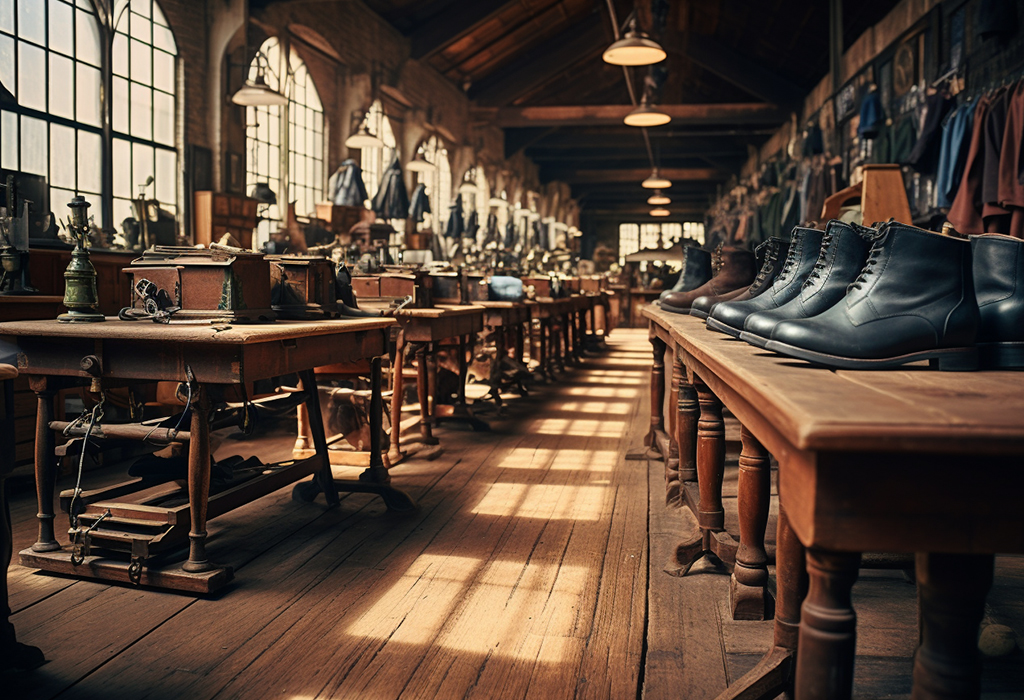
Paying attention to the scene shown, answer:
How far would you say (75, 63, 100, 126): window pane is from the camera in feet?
20.3

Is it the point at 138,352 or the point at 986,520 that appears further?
the point at 138,352

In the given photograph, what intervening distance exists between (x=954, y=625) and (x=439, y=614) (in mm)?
1549

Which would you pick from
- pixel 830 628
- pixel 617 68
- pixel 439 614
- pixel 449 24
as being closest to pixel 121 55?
pixel 449 24

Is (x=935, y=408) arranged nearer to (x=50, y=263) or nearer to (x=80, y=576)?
(x=80, y=576)

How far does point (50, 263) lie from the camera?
163 inches

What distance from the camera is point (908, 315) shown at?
3.85 ft

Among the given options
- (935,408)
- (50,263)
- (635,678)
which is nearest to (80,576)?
(635,678)

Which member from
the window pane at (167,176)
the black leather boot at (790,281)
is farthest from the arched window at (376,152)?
the black leather boot at (790,281)

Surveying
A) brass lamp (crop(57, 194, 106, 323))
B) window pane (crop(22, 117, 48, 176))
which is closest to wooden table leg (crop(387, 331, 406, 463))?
brass lamp (crop(57, 194, 106, 323))

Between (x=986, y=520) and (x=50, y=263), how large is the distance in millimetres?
4405

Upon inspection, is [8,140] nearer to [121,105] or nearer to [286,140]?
[121,105]

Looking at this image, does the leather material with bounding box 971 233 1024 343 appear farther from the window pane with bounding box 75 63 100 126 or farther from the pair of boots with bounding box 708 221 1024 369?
the window pane with bounding box 75 63 100 126

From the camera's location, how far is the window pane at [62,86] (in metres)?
5.92

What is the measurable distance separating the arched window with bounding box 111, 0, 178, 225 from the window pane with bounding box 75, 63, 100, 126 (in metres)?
0.18
